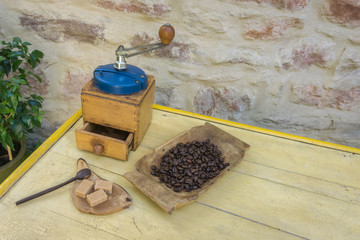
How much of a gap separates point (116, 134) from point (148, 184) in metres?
0.26

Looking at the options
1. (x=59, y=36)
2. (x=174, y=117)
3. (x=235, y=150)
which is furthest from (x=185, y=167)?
(x=59, y=36)

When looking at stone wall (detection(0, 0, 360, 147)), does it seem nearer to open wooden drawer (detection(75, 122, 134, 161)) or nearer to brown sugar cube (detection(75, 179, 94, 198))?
open wooden drawer (detection(75, 122, 134, 161))

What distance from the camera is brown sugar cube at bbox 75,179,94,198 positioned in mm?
726

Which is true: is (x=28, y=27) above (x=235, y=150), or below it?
above

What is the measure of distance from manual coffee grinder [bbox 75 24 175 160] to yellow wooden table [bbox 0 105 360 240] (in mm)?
52

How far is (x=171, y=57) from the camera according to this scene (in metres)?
1.21

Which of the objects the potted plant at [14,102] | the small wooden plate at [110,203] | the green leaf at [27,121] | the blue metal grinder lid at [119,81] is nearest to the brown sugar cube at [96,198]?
the small wooden plate at [110,203]

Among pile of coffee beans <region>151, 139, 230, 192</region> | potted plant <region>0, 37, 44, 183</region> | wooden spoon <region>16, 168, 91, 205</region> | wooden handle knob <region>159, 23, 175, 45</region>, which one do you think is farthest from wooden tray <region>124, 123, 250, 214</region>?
potted plant <region>0, 37, 44, 183</region>

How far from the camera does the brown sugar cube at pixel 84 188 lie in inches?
28.6

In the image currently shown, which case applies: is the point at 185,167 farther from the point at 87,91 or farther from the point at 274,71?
the point at 274,71

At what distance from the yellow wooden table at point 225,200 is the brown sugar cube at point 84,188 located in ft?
0.12

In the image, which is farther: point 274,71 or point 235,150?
point 274,71

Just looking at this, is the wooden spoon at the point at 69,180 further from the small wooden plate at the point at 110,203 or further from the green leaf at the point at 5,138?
the green leaf at the point at 5,138

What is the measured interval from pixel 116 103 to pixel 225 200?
411 mm
